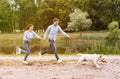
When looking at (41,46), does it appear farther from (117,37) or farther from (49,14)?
(49,14)

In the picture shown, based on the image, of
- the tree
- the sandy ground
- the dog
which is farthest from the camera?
the tree

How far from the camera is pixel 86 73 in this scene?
1066 centimetres

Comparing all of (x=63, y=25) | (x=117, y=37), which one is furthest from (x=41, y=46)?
(x=63, y=25)

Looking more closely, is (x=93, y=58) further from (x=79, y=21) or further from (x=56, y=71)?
(x=79, y=21)

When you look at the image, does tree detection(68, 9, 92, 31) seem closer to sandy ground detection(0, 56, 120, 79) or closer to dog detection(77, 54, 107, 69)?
sandy ground detection(0, 56, 120, 79)

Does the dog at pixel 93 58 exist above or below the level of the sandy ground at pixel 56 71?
above

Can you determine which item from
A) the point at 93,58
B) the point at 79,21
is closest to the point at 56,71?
the point at 93,58

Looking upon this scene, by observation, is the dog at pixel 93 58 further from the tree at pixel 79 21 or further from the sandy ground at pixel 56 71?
the tree at pixel 79 21

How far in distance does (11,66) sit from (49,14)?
4933 cm

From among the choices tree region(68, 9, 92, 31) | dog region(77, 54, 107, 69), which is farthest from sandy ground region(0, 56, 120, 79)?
tree region(68, 9, 92, 31)

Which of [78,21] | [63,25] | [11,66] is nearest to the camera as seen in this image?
[11,66]

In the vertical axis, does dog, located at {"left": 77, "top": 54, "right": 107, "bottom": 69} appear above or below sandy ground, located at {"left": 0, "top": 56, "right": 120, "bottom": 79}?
above

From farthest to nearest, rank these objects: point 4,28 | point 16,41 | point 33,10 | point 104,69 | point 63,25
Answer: point 33,10 < point 4,28 < point 63,25 < point 16,41 < point 104,69

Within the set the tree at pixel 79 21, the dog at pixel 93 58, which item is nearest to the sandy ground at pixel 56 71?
the dog at pixel 93 58
